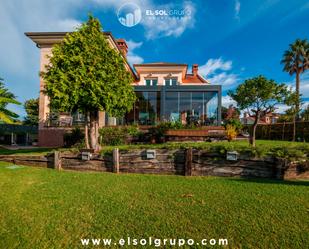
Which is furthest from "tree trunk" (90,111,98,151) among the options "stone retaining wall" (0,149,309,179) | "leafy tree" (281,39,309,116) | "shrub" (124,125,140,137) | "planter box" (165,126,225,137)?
"leafy tree" (281,39,309,116)

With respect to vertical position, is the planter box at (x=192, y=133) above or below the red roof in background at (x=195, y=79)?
below

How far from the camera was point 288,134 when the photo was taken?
20.5 metres

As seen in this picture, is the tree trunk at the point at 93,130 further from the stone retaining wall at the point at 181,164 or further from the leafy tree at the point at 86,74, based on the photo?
the stone retaining wall at the point at 181,164

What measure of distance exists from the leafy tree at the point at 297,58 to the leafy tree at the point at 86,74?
3100cm

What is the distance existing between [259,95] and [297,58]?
85.8ft

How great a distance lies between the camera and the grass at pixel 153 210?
2.71 metres

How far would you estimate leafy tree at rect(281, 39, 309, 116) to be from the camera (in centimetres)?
2748

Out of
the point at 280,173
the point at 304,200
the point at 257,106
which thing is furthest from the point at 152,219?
the point at 257,106

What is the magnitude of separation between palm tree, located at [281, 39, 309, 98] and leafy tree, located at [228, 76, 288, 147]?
22.6 metres

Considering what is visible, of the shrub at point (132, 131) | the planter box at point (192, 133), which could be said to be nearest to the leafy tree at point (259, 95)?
the planter box at point (192, 133)

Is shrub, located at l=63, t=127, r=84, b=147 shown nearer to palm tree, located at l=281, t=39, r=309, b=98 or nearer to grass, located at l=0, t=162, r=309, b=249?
grass, located at l=0, t=162, r=309, b=249

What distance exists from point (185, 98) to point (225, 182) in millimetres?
13696

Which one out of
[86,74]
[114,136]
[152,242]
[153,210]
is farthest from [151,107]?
[152,242]

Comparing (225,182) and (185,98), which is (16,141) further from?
(225,182)
